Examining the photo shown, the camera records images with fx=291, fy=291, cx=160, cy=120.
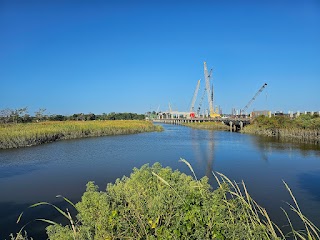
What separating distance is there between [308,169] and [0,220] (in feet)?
50.7

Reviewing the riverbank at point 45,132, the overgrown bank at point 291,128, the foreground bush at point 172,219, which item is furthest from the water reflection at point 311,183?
the riverbank at point 45,132

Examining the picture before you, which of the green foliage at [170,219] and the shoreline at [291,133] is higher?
the green foliage at [170,219]

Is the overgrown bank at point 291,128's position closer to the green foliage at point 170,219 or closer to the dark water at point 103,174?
the dark water at point 103,174

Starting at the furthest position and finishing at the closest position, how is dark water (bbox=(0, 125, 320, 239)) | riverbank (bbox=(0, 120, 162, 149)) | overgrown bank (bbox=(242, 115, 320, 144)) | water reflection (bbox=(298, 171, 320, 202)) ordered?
1. overgrown bank (bbox=(242, 115, 320, 144))
2. riverbank (bbox=(0, 120, 162, 149))
3. water reflection (bbox=(298, 171, 320, 202))
4. dark water (bbox=(0, 125, 320, 239))

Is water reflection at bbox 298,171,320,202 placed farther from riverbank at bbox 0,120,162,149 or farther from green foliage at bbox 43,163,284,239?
riverbank at bbox 0,120,162,149

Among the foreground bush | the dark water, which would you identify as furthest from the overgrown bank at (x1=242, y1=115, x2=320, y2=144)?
the foreground bush

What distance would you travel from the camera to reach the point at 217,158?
20.2 m

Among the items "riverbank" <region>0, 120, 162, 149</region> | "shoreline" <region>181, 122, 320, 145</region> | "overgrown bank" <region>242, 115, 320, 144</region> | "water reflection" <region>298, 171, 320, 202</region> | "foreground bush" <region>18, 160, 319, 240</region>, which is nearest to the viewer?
"foreground bush" <region>18, 160, 319, 240</region>

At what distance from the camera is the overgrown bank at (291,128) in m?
33.2

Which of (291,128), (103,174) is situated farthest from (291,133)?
(103,174)

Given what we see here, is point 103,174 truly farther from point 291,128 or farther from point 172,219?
point 291,128

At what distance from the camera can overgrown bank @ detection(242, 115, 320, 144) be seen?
109 ft

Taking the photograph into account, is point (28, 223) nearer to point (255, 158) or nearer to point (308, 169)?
point (308, 169)

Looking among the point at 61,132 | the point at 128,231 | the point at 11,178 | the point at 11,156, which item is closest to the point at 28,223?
the point at 128,231
